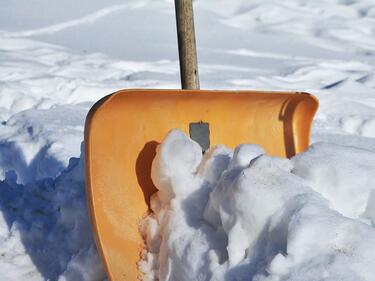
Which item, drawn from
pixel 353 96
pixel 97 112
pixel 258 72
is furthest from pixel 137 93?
pixel 258 72

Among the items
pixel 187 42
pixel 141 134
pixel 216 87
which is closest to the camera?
pixel 141 134

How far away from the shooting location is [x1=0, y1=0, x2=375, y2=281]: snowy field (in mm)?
1654

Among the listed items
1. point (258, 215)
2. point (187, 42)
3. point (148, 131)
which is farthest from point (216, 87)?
point (258, 215)

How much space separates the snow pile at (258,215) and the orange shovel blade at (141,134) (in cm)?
8

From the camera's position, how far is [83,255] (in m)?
2.12

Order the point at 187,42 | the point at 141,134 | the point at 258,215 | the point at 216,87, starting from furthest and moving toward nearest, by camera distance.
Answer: the point at 216,87 → the point at 187,42 → the point at 141,134 → the point at 258,215

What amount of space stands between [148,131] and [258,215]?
71cm

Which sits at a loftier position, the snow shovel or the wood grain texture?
the wood grain texture

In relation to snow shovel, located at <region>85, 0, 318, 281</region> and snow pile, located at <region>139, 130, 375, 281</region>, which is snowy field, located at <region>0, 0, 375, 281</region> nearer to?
snow pile, located at <region>139, 130, 375, 281</region>

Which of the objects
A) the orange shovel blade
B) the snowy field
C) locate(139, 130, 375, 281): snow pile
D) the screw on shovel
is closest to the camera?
locate(139, 130, 375, 281): snow pile

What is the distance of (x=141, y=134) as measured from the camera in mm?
2285

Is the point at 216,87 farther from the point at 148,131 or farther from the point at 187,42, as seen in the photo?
the point at 148,131

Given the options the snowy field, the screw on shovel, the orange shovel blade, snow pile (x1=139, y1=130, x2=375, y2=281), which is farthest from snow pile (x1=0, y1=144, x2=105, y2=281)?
the screw on shovel

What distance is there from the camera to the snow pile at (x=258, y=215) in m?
1.51
